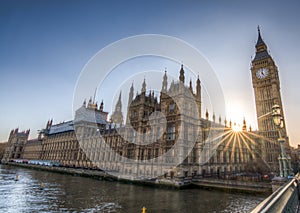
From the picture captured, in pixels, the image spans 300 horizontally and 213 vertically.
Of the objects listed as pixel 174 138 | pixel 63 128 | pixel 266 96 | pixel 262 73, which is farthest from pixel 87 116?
pixel 262 73

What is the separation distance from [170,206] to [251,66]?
271ft

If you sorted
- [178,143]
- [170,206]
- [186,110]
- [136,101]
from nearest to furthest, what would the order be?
[170,206]
[178,143]
[186,110]
[136,101]

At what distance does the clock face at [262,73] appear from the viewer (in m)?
75.6

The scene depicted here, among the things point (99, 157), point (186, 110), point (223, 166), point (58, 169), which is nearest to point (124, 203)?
point (186, 110)

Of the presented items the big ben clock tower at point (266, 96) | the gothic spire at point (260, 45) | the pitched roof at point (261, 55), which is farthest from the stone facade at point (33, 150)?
the gothic spire at point (260, 45)

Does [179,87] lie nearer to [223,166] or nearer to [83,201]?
[223,166]

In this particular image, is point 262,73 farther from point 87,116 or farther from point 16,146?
point 16,146

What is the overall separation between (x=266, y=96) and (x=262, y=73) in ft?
34.0

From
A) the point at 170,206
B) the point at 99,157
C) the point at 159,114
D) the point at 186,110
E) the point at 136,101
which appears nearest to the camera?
the point at 170,206

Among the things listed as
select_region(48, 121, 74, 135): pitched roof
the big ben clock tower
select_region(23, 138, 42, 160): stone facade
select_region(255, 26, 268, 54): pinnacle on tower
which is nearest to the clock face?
the big ben clock tower

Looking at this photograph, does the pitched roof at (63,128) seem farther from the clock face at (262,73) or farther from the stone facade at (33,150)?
the clock face at (262,73)

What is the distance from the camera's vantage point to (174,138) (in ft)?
125

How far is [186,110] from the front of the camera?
1583 inches

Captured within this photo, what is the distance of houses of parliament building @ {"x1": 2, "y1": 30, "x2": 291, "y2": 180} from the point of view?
38.6m
